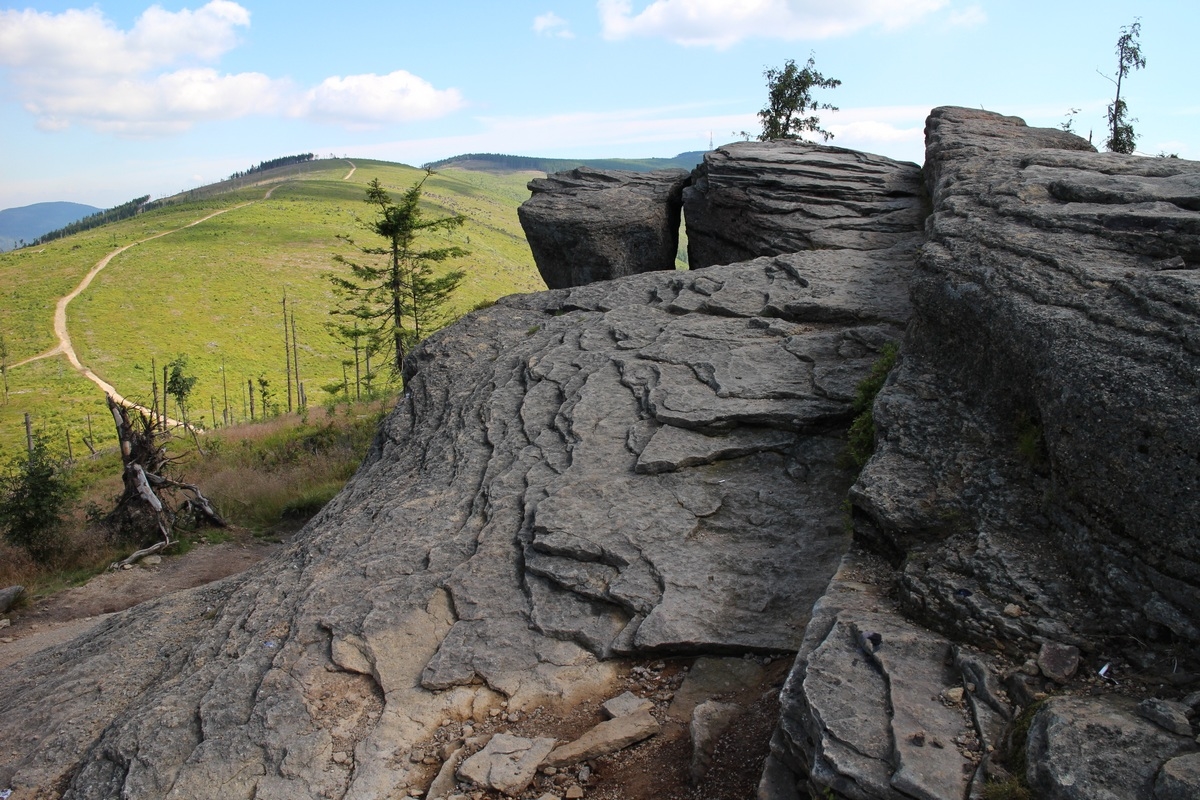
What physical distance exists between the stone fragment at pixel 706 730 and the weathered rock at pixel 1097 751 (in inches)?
74.6

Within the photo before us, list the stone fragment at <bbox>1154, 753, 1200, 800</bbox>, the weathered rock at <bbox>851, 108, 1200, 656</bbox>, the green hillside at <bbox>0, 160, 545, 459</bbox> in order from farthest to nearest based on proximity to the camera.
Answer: the green hillside at <bbox>0, 160, 545, 459</bbox> < the weathered rock at <bbox>851, 108, 1200, 656</bbox> < the stone fragment at <bbox>1154, 753, 1200, 800</bbox>

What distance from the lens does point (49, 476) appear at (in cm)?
1700

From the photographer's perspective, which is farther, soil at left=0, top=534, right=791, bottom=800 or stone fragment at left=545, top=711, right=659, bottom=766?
stone fragment at left=545, top=711, right=659, bottom=766

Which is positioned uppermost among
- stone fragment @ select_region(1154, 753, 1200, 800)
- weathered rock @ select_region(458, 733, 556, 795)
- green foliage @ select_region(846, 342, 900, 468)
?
green foliage @ select_region(846, 342, 900, 468)

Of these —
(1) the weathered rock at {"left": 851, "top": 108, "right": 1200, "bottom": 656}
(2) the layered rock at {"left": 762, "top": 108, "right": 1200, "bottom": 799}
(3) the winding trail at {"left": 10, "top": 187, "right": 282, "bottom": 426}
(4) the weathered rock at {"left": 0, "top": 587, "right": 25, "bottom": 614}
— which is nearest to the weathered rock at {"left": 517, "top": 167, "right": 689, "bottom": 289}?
(1) the weathered rock at {"left": 851, "top": 108, "right": 1200, "bottom": 656}

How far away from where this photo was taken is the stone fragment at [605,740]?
5.38m

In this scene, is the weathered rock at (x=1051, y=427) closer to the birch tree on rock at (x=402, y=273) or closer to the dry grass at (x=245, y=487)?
the dry grass at (x=245, y=487)

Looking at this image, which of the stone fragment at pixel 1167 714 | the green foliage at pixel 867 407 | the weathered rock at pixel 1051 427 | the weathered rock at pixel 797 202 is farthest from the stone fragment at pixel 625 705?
the weathered rock at pixel 797 202

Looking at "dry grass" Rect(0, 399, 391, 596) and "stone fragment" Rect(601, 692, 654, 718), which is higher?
"stone fragment" Rect(601, 692, 654, 718)

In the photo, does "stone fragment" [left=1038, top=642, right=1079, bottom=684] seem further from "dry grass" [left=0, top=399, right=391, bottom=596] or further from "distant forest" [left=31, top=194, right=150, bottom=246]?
"distant forest" [left=31, top=194, right=150, bottom=246]

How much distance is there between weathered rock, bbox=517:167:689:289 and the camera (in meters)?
20.1

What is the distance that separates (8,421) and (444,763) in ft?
207

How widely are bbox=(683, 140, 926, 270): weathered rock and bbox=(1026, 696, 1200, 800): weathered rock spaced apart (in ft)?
36.5

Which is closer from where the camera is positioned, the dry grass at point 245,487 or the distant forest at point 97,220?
the dry grass at point 245,487
